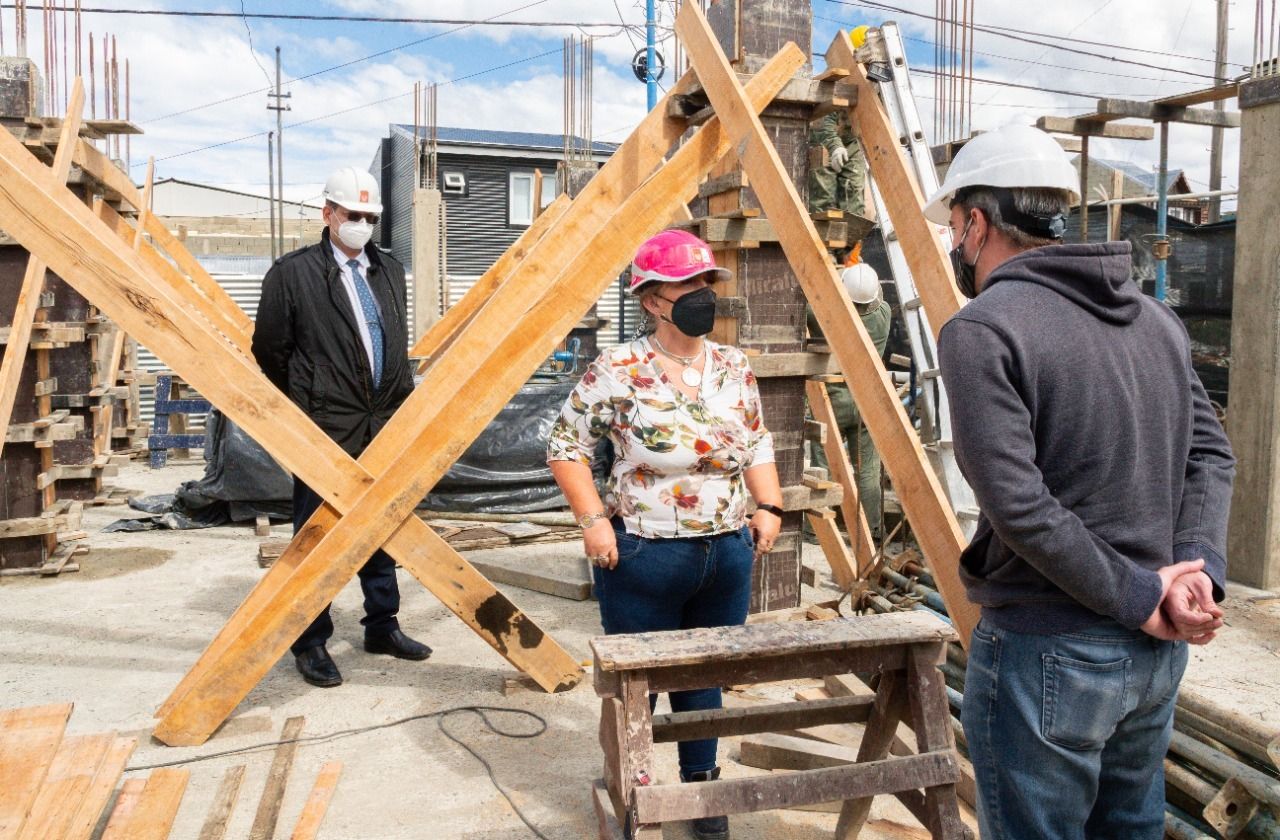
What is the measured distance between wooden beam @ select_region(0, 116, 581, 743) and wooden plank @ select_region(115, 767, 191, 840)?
0.37 meters

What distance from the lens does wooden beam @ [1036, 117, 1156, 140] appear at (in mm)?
6996

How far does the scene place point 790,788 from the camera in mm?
2697

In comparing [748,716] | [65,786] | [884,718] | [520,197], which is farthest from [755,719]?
[520,197]

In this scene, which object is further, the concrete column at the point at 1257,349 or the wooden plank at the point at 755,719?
the concrete column at the point at 1257,349

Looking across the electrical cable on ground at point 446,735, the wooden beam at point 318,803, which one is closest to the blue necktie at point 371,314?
the electrical cable on ground at point 446,735

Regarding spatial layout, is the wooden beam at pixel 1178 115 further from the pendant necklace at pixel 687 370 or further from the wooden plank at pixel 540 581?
the pendant necklace at pixel 687 370

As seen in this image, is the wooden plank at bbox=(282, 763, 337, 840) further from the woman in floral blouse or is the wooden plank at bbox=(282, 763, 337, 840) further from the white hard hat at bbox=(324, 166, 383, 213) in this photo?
the white hard hat at bbox=(324, 166, 383, 213)

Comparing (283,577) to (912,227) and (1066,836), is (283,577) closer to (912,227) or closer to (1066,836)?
(912,227)

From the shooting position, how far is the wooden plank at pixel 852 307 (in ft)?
10.6

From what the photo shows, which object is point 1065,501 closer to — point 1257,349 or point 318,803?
point 318,803

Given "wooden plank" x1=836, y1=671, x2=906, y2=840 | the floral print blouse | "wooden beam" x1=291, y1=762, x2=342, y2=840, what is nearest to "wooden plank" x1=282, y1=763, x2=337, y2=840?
"wooden beam" x1=291, y1=762, x2=342, y2=840

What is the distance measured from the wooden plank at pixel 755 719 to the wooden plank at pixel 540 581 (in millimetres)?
3183

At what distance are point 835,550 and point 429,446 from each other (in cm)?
342

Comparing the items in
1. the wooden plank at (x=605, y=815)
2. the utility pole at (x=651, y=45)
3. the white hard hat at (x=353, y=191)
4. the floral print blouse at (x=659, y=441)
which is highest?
the utility pole at (x=651, y=45)
